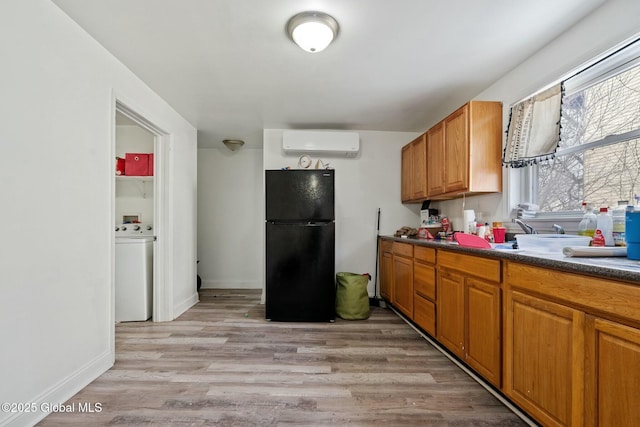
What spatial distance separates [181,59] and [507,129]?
2520 millimetres

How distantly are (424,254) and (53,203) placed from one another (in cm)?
254

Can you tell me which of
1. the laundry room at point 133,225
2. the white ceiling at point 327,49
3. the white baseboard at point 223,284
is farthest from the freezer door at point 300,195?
the white baseboard at point 223,284

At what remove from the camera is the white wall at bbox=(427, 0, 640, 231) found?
1.49 m

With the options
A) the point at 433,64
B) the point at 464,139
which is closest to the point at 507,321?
the point at 464,139

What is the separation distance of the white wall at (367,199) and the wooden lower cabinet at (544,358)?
87.3 inches

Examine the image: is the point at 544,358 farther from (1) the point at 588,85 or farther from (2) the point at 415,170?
(2) the point at 415,170

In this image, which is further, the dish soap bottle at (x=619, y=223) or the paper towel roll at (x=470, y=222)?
the paper towel roll at (x=470, y=222)

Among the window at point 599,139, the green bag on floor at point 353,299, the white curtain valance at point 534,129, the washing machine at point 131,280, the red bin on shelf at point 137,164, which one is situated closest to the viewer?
the window at point 599,139

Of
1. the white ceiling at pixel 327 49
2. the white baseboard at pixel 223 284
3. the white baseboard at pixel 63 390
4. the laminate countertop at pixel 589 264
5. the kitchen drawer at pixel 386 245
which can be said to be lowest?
the white baseboard at pixel 223 284

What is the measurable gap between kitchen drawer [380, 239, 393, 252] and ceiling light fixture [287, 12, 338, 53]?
216 centimetres

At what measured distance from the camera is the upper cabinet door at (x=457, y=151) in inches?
91.2

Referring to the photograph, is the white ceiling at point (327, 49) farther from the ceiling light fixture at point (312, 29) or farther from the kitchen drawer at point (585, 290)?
the kitchen drawer at point (585, 290)

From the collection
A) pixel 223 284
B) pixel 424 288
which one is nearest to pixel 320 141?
pixel 424 288

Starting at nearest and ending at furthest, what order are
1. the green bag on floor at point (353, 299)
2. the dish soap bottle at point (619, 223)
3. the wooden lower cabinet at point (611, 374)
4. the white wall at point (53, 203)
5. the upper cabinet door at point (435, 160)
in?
the wooden lower cabinet at point (611, 374) → the white wall at point (53, 203) → the dish soap bottle at point (619, 223) → the upper cabinet door at point (435, 160) → the green bag on floor at point (353, 299)
